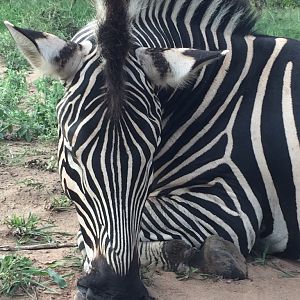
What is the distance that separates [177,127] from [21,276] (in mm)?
1353

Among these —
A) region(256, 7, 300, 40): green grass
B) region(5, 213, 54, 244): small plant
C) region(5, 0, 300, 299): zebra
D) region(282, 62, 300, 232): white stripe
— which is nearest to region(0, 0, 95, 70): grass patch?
region(256, 7, 300, 40): green grass

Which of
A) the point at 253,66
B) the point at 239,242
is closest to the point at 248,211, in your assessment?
the point at 239,242

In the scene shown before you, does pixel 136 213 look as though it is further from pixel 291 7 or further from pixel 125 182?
pixel 291 7

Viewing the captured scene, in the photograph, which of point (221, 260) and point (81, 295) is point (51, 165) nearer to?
point (221, 260)

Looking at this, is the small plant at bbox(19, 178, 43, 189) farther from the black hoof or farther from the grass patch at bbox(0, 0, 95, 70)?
the grass patch at bbox(0, 0, 95, 70)

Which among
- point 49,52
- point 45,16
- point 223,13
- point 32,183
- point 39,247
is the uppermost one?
point 45,16

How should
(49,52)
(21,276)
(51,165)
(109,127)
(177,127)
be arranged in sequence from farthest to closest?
(51,165) < (177,127) < (21,276) < (49,52) < (109,127)

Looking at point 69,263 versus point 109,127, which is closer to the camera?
point 109,127

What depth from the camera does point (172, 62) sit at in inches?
150

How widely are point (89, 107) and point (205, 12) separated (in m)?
1.51

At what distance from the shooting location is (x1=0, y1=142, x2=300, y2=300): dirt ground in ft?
13.5

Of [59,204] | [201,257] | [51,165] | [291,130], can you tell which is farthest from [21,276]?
[51,165]

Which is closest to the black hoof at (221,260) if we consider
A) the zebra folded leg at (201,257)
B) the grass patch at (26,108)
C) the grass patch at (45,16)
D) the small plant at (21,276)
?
the zebra folded leg at (201,257)

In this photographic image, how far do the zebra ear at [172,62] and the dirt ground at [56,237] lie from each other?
1.23 metres
